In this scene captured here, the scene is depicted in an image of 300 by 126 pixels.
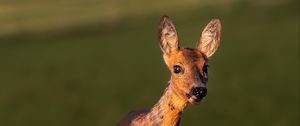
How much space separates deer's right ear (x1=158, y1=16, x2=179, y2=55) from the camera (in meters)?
6.56

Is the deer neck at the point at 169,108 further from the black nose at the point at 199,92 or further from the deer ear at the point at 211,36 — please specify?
the deer ear at the point at 211,36

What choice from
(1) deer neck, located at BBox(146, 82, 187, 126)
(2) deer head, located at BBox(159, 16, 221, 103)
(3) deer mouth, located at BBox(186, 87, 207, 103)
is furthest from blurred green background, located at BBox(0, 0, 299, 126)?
(3) deer mouth, located at BBox(186, 87, 207, 103)

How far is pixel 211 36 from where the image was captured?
22.2 feet

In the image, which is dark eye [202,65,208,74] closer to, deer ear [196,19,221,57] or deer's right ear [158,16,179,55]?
deer ear [196,19,221,57]

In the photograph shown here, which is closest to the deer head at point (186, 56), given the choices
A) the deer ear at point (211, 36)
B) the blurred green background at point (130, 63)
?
the deer ear at point (211, 36)

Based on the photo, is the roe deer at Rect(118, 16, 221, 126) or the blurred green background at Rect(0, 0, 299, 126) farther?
the blurred green background at Rect(0, 0, 299, 126)

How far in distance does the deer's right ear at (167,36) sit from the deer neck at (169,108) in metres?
0.31

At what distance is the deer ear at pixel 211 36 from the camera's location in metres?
6.74

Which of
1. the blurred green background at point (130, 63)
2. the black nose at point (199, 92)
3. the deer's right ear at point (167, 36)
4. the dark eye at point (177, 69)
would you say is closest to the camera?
the black nose at point (199, 92)

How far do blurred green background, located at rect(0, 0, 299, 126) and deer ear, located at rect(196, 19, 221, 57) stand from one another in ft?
37.4

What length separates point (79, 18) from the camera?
44969mm

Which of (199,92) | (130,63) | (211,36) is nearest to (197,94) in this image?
(199,92)

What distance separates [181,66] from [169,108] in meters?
0.39

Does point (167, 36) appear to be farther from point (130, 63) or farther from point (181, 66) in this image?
point (130, 63)
